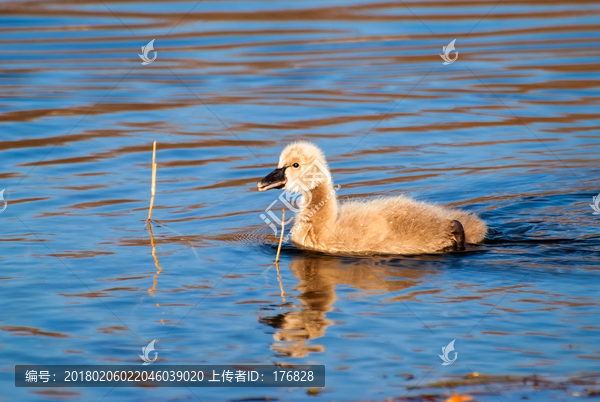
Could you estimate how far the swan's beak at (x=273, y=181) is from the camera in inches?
316

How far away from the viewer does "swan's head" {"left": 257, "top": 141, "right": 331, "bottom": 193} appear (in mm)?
8078

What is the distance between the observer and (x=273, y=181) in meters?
8.07

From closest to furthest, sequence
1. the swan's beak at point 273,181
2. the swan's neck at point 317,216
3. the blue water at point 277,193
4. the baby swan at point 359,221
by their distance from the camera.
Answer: the blue water at point 277,193, the baby swan at point 359,221, the swan's neck at point 317,216, the swan's beak at point 273,181

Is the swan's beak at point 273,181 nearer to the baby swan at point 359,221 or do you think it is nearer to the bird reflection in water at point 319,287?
the baby swan at point 359,221

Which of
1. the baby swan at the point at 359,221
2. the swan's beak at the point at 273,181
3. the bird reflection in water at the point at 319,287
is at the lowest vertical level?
the bird reflection in water at the point at 319,287

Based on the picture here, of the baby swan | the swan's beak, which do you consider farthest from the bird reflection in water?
the swan's beak

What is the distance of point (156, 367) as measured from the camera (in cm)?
544

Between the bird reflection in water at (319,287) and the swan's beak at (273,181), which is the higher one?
the swan's beak at (273,181)

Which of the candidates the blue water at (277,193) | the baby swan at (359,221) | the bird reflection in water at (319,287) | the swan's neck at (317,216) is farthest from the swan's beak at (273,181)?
the bird reflection in water at (319,287)

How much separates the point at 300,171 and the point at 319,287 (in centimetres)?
166

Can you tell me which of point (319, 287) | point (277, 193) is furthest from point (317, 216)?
point (277, 193)

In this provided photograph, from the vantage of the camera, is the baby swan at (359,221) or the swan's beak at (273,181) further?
the swan's beak at (273,181)

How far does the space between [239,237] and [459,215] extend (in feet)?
7.27

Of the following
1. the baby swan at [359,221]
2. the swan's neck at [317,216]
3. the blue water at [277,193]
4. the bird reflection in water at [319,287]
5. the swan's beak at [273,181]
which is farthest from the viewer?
the swan's beak at [273,181]
